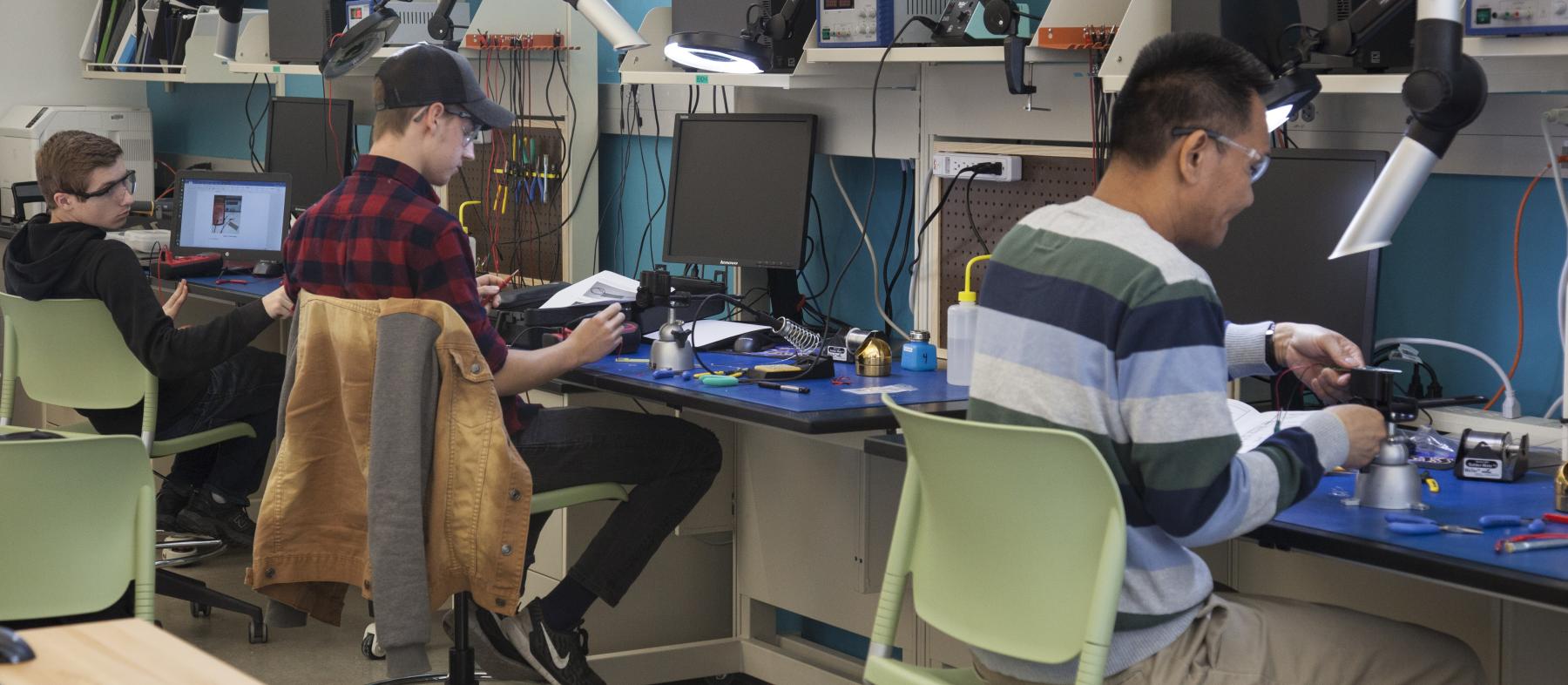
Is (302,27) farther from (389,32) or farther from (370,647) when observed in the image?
(370,647)

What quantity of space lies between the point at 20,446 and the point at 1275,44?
5.91 ft

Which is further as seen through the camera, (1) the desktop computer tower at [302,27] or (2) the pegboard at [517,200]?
(1) the desktop computer tower at [302,27]

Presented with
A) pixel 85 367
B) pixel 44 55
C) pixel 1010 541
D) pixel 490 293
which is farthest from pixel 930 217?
pixel 44 55

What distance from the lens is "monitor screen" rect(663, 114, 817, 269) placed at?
130 inches

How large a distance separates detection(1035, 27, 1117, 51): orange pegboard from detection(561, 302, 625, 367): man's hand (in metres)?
0.91

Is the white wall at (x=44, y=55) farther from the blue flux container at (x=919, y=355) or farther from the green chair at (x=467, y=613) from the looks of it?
the blue flux container at (x=919, y=355)

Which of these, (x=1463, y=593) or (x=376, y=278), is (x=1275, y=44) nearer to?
(x=1463, y=593)

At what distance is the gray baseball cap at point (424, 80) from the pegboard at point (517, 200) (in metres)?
1.18

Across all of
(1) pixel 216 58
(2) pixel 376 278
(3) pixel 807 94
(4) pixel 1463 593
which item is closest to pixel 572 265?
(3) pixel 807 94

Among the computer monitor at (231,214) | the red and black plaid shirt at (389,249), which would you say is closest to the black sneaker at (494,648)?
the red and black plaid shirt at (389,249)

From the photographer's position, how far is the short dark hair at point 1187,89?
172cm

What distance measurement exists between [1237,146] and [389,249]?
56.3 inches

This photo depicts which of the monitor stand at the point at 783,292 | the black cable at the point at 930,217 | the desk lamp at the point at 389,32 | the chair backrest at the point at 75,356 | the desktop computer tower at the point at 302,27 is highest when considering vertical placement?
the desktop computer tower at the point at 302,27

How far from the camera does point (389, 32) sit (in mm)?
3648
